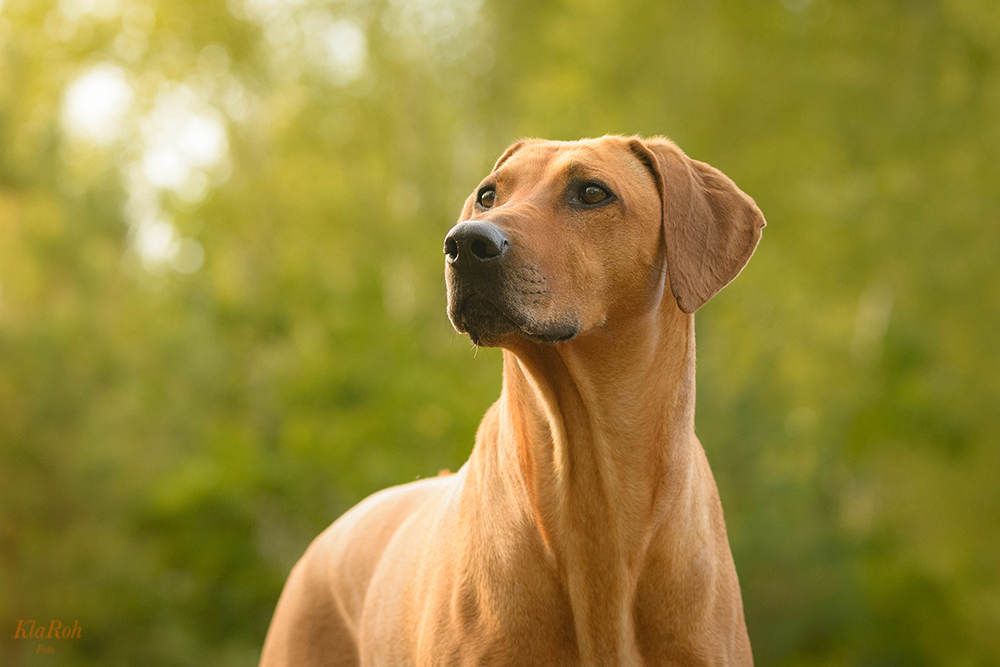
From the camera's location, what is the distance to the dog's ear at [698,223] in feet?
10.1

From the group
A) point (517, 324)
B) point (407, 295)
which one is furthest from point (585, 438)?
point (407, 295)

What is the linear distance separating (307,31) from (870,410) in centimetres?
1411

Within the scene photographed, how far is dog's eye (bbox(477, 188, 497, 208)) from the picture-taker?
344cm

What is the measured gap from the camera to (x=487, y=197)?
3494 millimetres

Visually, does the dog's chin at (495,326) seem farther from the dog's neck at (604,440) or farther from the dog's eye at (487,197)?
the dog's eye at (487,197)

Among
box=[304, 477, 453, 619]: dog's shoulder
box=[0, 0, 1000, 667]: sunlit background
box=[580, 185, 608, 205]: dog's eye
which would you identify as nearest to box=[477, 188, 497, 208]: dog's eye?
box=[580, 185, 608, 205]: dog's eye

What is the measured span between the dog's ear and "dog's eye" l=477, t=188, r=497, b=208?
54 centimetres

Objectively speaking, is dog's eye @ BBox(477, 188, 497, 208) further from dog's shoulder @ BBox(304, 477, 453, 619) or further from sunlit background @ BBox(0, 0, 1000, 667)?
sunlit background @ BBox(0, 0, 1000, 667)

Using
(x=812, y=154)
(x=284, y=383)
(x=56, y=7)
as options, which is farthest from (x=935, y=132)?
(x=56, y=7)

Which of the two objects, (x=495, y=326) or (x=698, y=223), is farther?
(x=698, y=223)

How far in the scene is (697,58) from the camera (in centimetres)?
1570

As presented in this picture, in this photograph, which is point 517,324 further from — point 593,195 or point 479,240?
point 593,195

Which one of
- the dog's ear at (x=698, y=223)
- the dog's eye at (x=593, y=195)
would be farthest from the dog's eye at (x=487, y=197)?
the dog's ear at (x=698, y=223)

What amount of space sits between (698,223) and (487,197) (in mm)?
803
